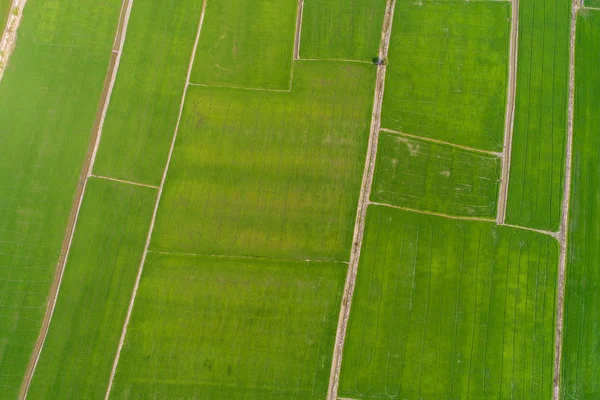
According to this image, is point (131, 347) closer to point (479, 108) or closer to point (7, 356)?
point (7, 356)

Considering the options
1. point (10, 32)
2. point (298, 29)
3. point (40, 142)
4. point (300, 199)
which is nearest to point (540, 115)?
point (300, 199)

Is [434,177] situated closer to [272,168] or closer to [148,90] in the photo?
[272,168]

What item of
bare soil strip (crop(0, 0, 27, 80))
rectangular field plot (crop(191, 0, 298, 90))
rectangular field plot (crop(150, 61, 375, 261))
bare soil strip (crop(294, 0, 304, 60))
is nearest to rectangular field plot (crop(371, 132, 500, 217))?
rectangular field plot (crop(150, 61, 375, 261))

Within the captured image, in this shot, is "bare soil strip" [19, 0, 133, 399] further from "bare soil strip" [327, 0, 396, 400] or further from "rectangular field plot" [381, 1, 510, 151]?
"rectangular field plot" [381, 1, 510, 151]

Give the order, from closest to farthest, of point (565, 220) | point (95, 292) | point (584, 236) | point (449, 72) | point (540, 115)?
point (95, 292), point (584, 236), point (565, 220), point (540, 115), point (449, 72)

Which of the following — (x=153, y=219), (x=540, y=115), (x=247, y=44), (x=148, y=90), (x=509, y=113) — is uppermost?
(x=247, y=44)

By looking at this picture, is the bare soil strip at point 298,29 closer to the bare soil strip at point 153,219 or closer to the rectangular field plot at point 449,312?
the bare soil strip at point 153,219
